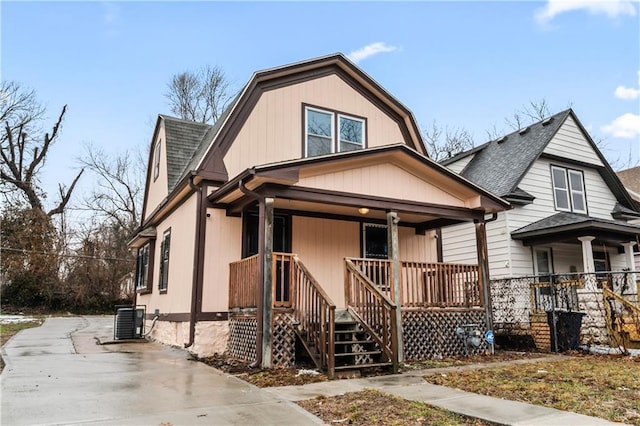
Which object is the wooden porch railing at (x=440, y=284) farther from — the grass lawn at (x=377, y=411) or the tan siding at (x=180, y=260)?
the grass lawn at (x=377, y=411)

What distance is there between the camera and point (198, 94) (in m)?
30.4

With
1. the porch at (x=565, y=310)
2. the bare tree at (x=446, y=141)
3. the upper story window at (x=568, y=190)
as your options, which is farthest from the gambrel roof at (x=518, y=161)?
the bare tree at (x=446, y=141)

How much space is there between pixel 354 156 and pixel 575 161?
10.0 metres

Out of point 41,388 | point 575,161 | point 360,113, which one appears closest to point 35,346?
point 41,388

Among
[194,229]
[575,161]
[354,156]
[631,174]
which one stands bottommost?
[194,229]

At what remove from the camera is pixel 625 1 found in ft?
38.0

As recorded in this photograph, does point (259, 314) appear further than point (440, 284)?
No

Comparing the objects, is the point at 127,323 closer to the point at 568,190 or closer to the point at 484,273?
the point at 484,273

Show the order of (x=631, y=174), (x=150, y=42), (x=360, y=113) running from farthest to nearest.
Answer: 1. (x=631, y=174)
2. (x=150, y=42)
3. (x=360, y=113)

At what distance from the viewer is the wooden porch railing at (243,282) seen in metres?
7.99

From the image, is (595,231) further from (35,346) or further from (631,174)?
(631,174)

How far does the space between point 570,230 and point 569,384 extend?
7.12 metres

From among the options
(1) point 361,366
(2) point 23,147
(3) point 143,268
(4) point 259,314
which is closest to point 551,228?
(1) point 361,366

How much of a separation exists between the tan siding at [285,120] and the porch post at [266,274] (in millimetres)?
2527
